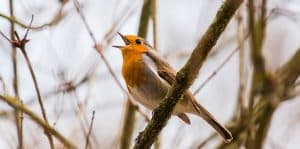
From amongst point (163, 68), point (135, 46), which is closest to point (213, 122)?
point (163, 68)

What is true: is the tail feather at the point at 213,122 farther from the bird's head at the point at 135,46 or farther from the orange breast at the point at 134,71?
the bird's head at the point at 135,46

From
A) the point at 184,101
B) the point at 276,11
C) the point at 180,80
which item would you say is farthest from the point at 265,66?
the point at 184,101

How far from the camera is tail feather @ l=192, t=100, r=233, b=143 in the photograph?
12.6ft

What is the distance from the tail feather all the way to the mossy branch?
2.56ft

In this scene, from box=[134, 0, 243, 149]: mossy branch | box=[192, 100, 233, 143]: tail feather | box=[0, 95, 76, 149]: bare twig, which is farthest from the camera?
box=[192, 100, 233, 143]: tail feather

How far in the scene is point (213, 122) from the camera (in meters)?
4.24

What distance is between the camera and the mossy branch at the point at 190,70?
240 cm

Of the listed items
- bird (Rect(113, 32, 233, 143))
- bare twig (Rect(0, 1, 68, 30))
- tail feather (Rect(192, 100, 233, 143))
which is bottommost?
tail feather (Rect(192, 100, 233, 143))

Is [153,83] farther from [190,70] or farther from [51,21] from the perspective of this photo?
[190,70]

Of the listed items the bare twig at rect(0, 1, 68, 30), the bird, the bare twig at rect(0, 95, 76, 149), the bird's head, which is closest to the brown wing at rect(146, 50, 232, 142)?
the bird

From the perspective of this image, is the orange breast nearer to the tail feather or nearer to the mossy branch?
the tail feather

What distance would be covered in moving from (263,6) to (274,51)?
1838 millimetres

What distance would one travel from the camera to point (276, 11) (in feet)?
10.8

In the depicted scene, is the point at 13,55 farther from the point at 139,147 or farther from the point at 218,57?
the point at 218,57
